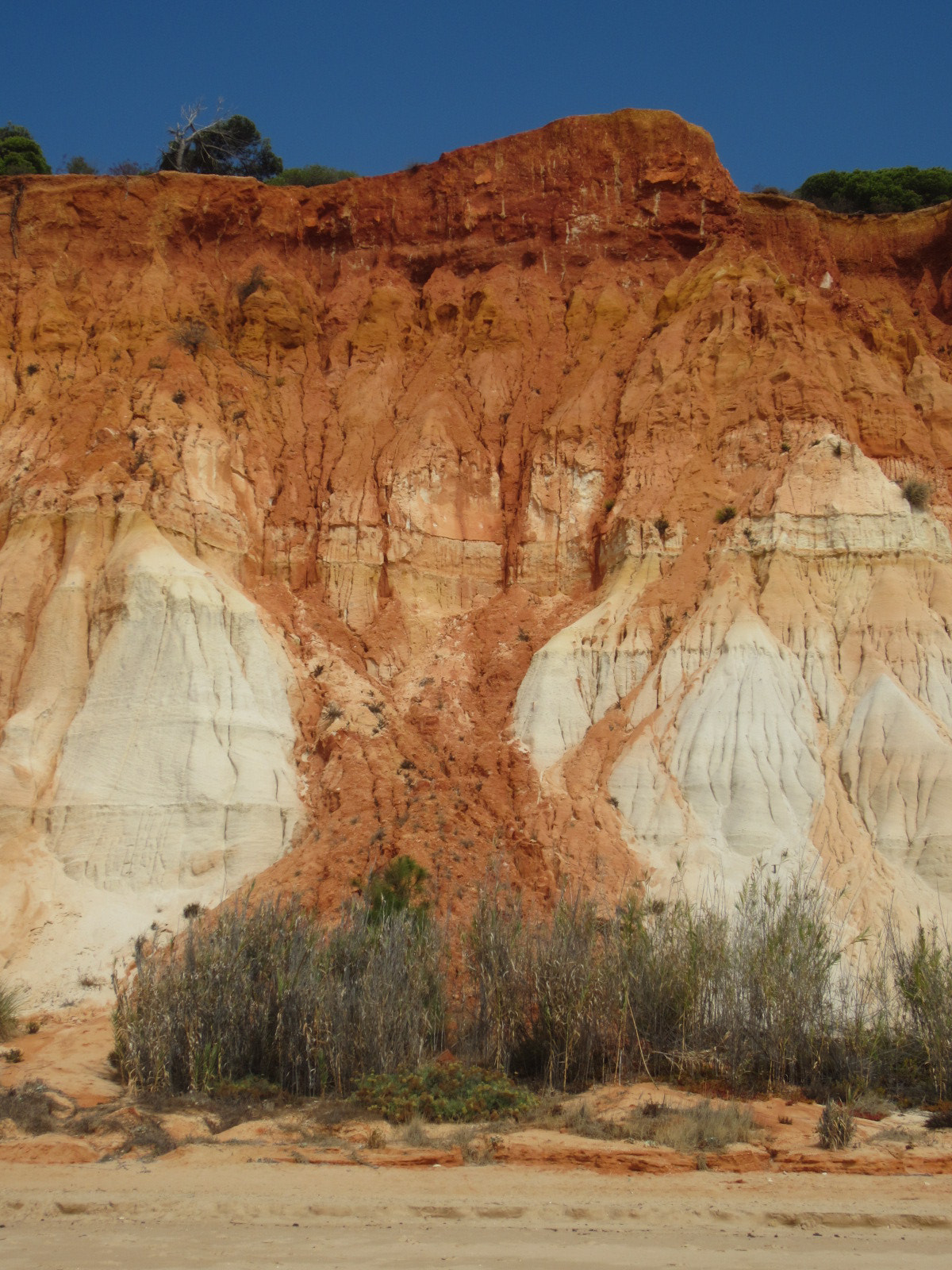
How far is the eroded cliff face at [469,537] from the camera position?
79.3 feet

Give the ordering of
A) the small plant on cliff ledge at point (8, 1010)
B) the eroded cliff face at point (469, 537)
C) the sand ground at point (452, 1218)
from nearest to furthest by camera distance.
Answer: the sand ground at point (452, 1218), the small plant on cliff ledge at point (8, 1010), the eroded cliff face at point (469, 537)

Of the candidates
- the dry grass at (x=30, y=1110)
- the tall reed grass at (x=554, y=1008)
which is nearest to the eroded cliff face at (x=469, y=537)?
the tall reed grass at (x=554, y=1008)

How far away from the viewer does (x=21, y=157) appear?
46.2 meters

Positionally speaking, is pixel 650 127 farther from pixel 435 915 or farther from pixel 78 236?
pixel 435 915

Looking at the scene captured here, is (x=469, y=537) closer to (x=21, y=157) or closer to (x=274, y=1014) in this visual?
(x=274, y=1014)

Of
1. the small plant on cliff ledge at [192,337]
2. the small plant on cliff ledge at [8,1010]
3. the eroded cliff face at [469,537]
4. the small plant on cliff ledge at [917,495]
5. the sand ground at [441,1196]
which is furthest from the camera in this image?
the small plant on cliff ledge at [192,337]

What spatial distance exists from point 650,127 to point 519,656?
19.2 metres

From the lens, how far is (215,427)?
1248 inches

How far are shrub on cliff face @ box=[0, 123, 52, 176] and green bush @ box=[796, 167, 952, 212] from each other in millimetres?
31496

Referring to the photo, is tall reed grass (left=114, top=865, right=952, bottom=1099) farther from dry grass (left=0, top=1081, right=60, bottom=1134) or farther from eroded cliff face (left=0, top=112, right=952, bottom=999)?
eroded cliff face (left=0, top=112, right=952, bottom=999)

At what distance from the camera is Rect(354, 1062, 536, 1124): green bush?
16062mm

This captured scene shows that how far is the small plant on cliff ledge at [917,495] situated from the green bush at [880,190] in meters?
22.0

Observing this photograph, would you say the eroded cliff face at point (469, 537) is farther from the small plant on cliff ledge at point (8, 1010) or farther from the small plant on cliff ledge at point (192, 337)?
the small plant on cliff ledge at point (8, 1010)

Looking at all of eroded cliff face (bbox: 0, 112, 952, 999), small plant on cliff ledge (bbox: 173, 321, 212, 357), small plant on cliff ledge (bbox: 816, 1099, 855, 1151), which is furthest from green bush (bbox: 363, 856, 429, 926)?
small plant on cliff ledge (bbox: 173, 321, 212, 357)
